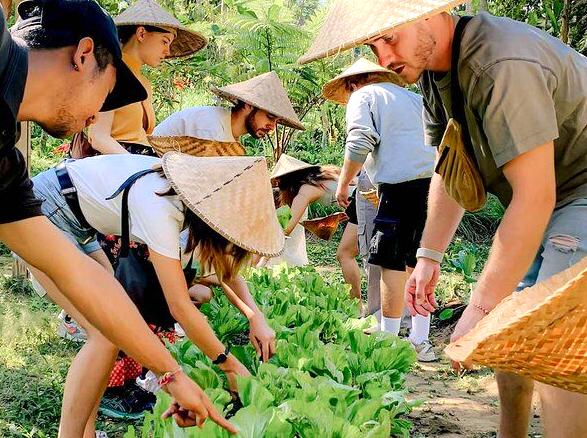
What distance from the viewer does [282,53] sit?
930cm

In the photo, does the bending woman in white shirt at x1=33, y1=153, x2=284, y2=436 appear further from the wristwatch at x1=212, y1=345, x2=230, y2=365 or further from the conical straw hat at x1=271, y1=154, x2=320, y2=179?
the conical straw hat at x1=271, y1=154, x2=320, y2=179

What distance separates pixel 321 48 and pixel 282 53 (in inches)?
290

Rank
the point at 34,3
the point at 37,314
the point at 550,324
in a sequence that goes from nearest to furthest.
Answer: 1. the point at 550,324
2. the point at 34,3
3. the point at 37,314

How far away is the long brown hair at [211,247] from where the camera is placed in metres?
2.65

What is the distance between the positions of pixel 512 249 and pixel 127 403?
2.43 metres

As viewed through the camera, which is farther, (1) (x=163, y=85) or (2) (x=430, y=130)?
(1) (x=163, y=85)

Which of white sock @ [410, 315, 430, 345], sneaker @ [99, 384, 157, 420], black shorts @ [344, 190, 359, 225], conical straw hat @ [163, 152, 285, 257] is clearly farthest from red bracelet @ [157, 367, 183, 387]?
black shorts @ [344, 190, 359, 225]

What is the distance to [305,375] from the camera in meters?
2.41

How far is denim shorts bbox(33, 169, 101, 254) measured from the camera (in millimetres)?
2941

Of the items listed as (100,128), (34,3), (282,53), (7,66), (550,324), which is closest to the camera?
(550,324)

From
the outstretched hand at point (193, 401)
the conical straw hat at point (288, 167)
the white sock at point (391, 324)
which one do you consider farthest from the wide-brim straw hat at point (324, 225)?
the outstretched hand at point (193, 401)

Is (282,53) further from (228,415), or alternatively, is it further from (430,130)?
(228,415)

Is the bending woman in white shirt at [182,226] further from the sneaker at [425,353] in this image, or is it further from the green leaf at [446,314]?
the green leaf at [446,314]

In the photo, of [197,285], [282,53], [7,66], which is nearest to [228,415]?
[197,285]
